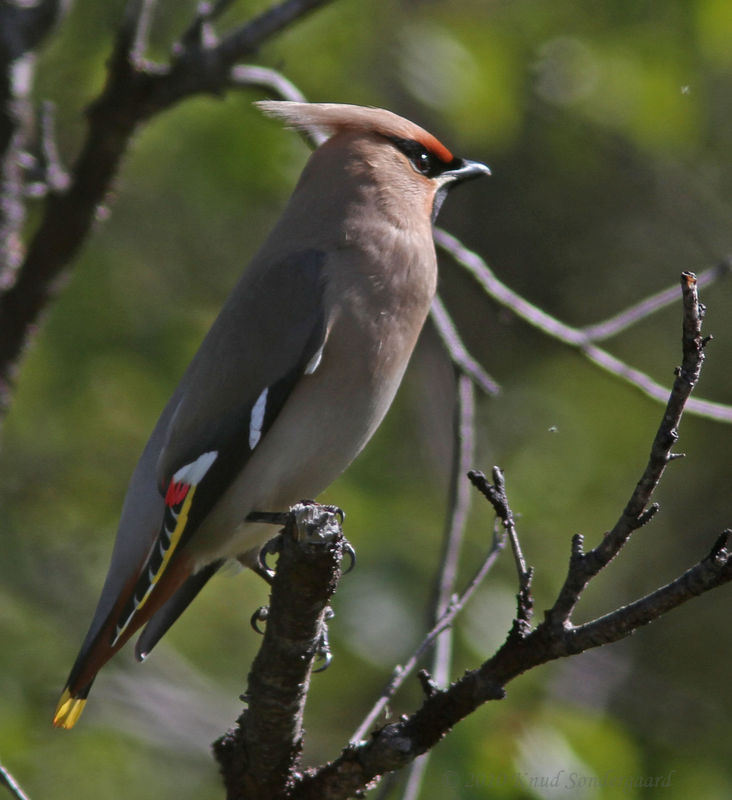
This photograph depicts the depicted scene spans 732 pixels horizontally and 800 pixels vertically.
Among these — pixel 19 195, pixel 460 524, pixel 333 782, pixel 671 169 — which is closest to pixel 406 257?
pixel 460 524

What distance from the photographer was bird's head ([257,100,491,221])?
12.6ft

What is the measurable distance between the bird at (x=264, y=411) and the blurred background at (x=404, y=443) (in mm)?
1013

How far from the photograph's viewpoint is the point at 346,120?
3947 millimetres

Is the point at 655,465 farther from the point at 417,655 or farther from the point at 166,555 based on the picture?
the point at 166,555

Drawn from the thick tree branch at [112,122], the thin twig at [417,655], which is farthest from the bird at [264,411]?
the thin twig at [417,655]

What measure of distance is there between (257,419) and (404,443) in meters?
2.57

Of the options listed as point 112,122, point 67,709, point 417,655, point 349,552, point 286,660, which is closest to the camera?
point 286,660

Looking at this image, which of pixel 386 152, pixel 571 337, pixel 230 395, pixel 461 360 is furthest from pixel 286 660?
pixel 386 152

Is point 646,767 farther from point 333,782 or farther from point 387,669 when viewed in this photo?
point 333,782

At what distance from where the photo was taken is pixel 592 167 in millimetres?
6570

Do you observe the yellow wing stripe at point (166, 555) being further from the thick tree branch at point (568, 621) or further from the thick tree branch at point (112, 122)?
the thick tree branch at point (112, 122)

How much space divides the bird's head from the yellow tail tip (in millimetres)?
1662

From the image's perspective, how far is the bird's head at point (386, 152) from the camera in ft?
12.6

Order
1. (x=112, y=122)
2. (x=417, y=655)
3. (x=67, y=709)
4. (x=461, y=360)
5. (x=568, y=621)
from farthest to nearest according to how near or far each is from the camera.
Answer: (x=112, y=122)
(x=461, y=360)
(x=67, y=709)
(x=417, y=655)
(x=568, y=621)
